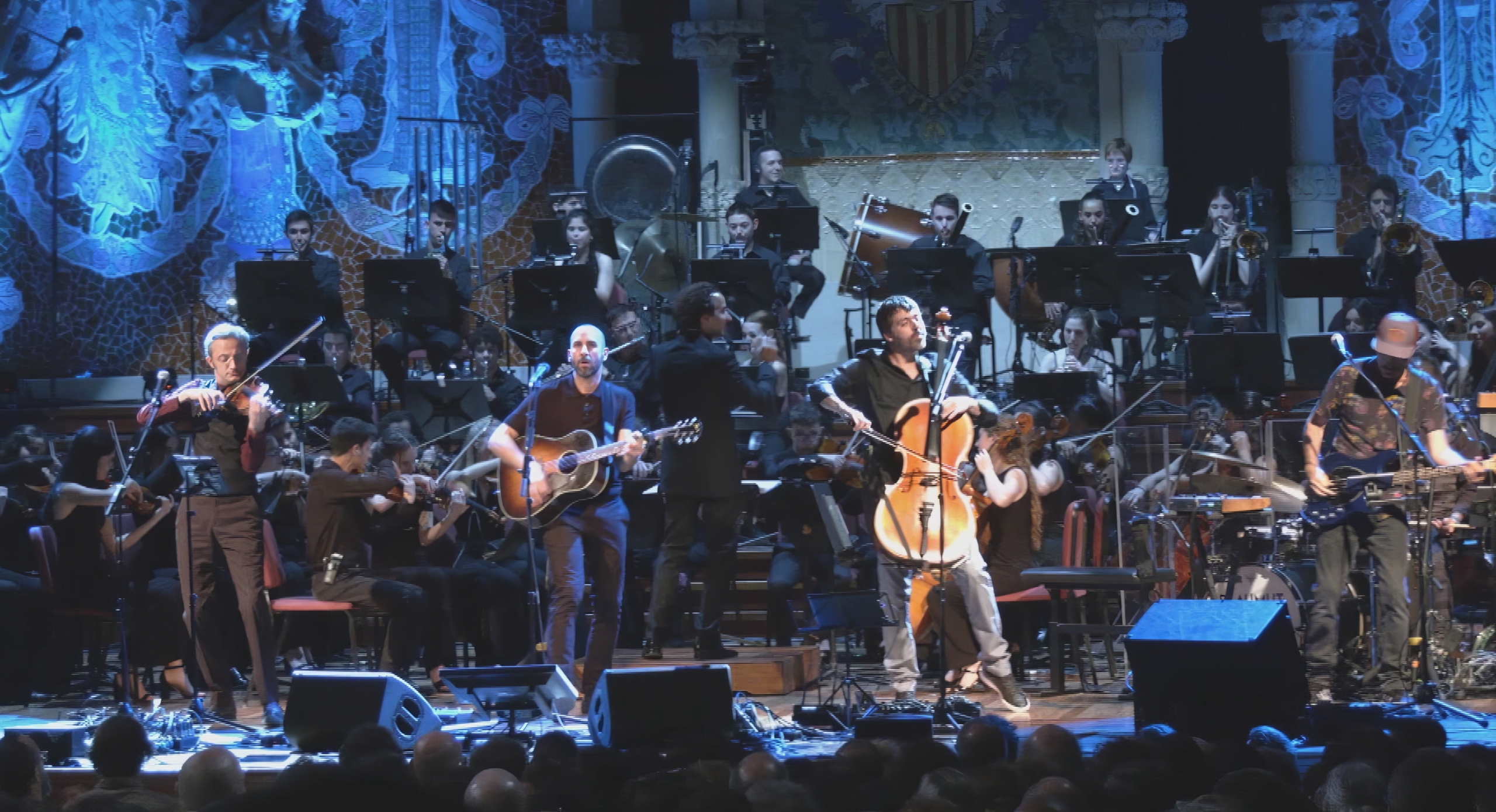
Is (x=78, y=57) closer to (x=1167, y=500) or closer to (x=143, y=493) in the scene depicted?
(x=143, y=493)

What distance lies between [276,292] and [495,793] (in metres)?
8.76

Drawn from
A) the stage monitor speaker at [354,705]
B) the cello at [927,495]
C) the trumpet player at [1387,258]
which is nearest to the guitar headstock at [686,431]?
the cello at [927,495]

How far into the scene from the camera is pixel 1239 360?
11359 mm

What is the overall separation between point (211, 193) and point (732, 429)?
8.89 meters

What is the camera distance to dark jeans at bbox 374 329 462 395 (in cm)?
1268

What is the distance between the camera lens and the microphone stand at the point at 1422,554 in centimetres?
787

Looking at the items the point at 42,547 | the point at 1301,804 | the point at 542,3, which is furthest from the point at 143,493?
the point at 542,3

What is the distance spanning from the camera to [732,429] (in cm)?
873

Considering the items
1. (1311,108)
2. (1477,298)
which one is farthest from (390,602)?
(1311,108)

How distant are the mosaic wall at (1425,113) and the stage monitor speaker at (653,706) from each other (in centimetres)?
1047

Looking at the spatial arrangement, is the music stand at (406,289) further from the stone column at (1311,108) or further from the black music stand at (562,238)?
the stone column at (1311,108)

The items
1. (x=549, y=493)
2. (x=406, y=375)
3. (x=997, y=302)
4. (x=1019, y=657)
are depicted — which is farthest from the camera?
(x=997, y=302)

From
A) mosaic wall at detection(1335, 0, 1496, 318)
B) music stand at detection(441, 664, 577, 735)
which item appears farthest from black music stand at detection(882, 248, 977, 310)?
music stand at detection(441, 664, 577, 735)

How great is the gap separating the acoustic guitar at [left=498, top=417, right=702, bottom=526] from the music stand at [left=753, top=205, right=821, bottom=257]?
4.72m
